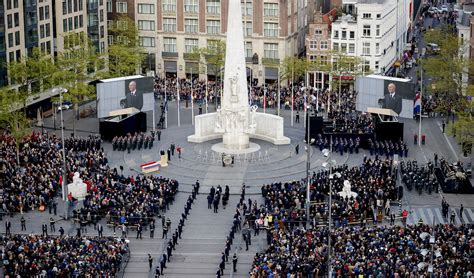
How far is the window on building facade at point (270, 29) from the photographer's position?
458 ft

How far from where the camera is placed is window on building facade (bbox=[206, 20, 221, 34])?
5591 inches

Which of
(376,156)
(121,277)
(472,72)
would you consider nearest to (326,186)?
(376,156)

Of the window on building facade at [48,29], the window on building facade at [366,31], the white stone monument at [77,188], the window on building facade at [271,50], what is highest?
the window on building facade at [48,29]

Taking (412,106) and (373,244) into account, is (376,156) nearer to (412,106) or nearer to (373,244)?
(412,106)

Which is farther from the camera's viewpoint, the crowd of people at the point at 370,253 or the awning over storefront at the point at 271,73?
the awning over storefront at the point at 271,73

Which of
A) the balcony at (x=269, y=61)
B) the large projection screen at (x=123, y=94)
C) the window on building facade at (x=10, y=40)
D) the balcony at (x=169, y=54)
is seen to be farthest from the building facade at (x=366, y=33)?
the window on building facade at (x=10, y=40)

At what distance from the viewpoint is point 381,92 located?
108062 millimetres

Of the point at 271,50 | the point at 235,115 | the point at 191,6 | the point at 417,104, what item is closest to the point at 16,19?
the point at 191,6

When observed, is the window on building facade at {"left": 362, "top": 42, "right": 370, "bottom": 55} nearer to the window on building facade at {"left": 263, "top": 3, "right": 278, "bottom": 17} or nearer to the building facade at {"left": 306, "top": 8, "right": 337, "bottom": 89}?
the building facade at {"left": 306, "top": 8, "right": 337, "bottom": 89}

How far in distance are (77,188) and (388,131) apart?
3667 centimetres

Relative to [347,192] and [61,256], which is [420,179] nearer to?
[347,192]

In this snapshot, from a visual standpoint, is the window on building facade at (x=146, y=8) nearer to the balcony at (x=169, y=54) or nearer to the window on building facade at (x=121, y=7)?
the window on building facade at (x=121, y=7)

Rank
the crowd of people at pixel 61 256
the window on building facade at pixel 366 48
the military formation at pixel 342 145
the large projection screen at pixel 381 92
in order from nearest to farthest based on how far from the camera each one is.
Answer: the crowd of people at pixel 61 256, the military formation at pixel 342 145, the large projection screen at pixel 381 92, the window on building facade at pixel 366 48

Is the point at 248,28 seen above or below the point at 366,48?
above
